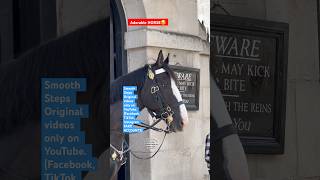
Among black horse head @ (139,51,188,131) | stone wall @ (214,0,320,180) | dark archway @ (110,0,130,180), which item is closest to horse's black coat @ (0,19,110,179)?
dark archway @ (110,0,130,180)

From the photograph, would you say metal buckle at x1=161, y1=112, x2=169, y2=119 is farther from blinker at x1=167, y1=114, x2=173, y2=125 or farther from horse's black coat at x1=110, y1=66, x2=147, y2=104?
horse's black coat at x1=110, y1=66, x2=147, y2=104

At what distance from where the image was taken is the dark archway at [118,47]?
130 centimetres

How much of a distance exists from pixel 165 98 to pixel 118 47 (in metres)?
0.24

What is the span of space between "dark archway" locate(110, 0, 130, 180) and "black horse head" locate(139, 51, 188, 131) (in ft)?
0.31

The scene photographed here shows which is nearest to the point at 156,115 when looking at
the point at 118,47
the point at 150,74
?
the point at 150,74

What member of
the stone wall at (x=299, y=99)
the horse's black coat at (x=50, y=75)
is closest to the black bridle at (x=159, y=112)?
the horse's black coat at (x=50, y=75)

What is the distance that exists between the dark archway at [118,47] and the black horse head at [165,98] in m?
0.09

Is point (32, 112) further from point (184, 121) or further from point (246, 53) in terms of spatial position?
point (246, 53)

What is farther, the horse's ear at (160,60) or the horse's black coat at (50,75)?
the horse's black coat at (50,75)

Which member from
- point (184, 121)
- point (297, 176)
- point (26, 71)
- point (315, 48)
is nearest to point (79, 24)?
point (26, 71)

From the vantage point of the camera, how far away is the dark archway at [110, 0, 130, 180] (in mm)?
1299

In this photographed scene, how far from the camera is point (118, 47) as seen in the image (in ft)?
4.31

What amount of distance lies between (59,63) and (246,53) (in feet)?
2.33

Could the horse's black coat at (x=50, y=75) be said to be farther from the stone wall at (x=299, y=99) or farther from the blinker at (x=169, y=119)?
the stone wall at (x=299, y=99)
